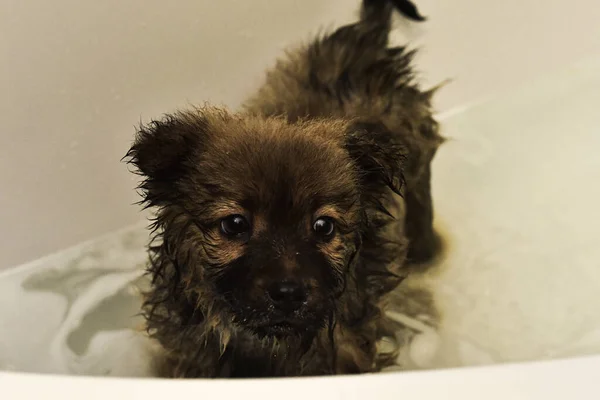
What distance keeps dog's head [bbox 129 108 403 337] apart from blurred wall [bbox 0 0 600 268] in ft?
1.25

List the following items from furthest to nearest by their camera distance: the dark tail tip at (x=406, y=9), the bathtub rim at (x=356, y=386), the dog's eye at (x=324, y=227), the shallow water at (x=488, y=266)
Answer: the dark tail tip at (x=406, y=9) < the shallow water at (x=488, y=266) < the dog's eye at (x=324, y=227) < the bathtub rim at (x=356, y=386)

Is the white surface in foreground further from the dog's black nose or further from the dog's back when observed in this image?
the dog's black nose

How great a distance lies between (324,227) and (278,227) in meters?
0.09

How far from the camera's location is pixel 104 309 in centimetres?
187

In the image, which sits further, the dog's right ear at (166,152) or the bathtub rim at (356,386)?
the dog's right ear at (166,152)

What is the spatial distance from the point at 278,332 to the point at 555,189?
1407mm

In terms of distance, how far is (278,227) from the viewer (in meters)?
1.14

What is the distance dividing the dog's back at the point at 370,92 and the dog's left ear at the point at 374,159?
0.60 ft

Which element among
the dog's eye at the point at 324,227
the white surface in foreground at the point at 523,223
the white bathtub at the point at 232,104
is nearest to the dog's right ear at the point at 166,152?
the dog's eye at the point at 324,227

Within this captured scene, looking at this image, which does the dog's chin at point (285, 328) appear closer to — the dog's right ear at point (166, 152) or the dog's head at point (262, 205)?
the dog's head at point (262, 205)

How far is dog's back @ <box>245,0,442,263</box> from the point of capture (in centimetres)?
160

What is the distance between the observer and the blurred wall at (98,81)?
1.65 meters

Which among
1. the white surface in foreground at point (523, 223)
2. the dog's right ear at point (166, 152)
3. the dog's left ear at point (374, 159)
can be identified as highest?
the dog's right ear at point (166, 152)

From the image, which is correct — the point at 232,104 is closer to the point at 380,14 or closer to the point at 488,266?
the point at 380,14
